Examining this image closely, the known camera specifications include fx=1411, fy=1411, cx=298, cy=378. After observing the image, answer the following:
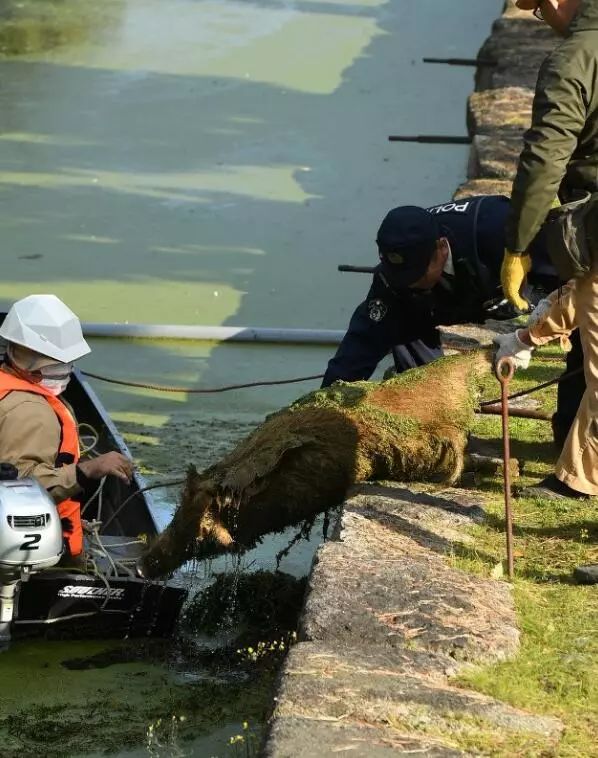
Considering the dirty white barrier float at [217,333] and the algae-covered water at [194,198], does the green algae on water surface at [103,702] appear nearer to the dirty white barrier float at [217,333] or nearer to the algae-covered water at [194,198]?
the algae-covered water at [194,198]

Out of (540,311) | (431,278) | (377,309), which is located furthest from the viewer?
(377,309)

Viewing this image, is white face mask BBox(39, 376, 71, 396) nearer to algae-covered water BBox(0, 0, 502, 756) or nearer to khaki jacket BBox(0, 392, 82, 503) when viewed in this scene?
khaki jacket BBox(0, 392, 82, 503)

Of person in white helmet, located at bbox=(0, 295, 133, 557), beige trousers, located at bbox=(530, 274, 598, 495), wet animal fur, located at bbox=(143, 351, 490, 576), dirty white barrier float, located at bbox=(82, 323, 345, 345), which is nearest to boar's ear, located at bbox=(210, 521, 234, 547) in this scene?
wet animal fur, located at bbox=(143, 351, 490, 576)

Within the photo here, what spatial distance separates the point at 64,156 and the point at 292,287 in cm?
402

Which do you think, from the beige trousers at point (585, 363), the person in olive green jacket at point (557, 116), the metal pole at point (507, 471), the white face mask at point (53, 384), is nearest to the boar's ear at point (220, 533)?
the white face mask at point (53, 384)

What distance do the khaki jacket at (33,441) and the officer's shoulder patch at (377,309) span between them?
169cm

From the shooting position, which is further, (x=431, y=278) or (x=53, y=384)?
(x=431, y=278)

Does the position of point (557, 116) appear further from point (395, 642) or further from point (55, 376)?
point (55, 376)

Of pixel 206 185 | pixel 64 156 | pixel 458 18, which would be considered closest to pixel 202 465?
pixel 206 185

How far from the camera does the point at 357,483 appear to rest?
539cm

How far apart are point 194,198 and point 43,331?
24.4 feet

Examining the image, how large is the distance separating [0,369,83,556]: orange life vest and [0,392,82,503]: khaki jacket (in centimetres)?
3

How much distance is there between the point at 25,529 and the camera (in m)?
4.66

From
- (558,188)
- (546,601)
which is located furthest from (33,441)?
(558,188)
